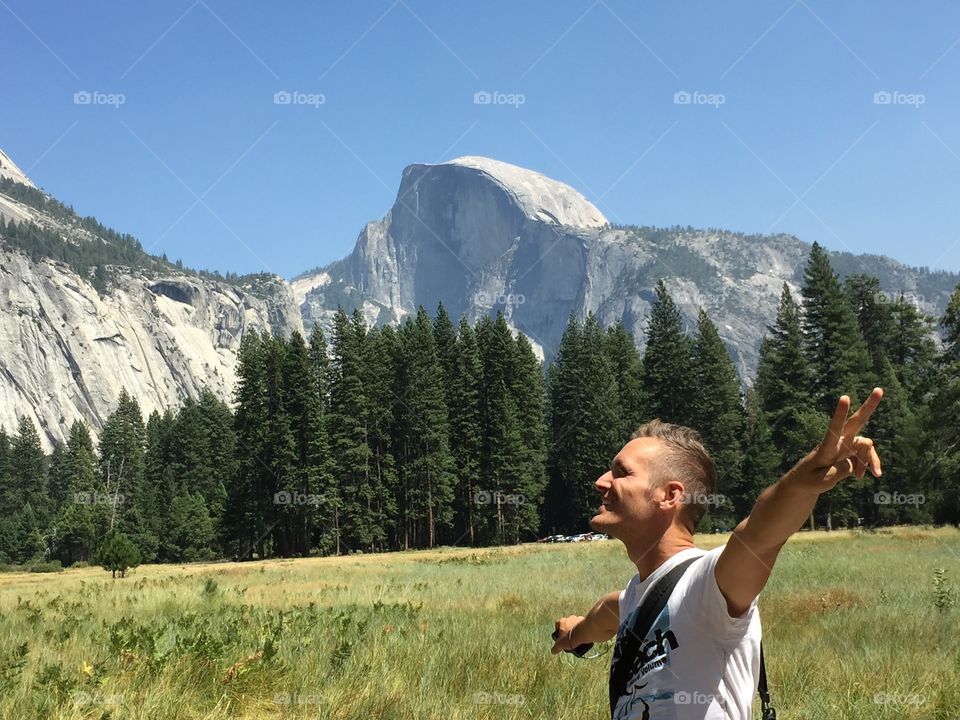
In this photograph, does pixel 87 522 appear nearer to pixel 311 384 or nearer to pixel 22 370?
pixel 311 384

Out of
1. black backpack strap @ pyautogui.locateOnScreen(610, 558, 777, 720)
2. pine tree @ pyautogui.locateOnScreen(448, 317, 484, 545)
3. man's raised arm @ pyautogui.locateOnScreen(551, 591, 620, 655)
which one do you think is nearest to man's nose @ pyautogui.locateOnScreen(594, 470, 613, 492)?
black backpack strap @ pyautogui.locateOnScreen(610, 558, 777, 720)

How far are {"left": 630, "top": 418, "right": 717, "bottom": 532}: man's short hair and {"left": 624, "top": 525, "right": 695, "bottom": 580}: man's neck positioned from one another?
51 mm

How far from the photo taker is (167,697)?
584 centimetres

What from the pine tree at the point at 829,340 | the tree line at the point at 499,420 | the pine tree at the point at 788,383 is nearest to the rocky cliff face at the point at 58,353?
the tree line at the point at 499,420

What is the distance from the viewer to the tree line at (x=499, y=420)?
5288 cm

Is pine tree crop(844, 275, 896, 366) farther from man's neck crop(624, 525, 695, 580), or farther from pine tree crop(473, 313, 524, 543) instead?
man's neck crop(624, 525, 695, 580)

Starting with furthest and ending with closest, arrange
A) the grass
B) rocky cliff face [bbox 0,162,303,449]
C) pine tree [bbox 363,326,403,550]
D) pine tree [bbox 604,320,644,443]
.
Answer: rocky cliff face [bbox 0,162,303,449] < pine tree [bbox 604,320,644,443] < pine tree [bbox 363,326,403,550] < the grass

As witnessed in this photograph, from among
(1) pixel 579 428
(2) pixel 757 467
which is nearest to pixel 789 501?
(2) pixel 757 467

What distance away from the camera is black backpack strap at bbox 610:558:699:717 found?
2367mm

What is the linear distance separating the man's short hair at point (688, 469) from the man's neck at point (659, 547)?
0.17 ft

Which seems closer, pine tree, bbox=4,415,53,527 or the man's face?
the man's face

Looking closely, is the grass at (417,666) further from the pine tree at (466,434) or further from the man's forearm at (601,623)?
the pine tree at (466,434)

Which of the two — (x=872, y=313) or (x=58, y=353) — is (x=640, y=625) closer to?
(x=872, y=313)

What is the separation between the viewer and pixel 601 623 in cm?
308
